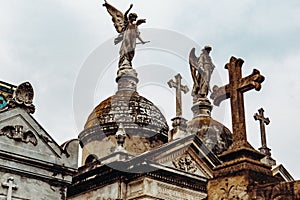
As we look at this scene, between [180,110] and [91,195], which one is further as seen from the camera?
[180,110]

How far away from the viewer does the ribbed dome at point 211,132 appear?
22156 mm

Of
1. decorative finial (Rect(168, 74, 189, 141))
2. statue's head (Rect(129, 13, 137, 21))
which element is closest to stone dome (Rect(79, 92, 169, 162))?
decorative finial (Rect(168, 74, 189, 141))

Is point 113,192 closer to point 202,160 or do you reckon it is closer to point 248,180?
point 202,160

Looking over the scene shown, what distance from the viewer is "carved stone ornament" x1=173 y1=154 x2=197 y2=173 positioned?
17264mm

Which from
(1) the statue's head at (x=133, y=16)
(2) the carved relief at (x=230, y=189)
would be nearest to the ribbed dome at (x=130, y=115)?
(1) the statue's head at (x=133, y=16)

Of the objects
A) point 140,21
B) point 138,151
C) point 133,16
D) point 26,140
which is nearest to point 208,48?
point 140,21

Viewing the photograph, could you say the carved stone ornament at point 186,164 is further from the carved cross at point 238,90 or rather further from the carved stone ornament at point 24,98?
the carved cross at point 238,90

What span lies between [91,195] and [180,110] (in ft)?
17.2

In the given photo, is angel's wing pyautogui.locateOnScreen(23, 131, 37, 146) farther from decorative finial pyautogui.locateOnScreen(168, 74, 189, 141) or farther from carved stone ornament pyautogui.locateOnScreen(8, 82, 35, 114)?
decorative finial pyautogui.locateOnScreen(168, 74, 189, 141)

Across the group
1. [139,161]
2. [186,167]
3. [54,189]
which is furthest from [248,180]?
[186,167]

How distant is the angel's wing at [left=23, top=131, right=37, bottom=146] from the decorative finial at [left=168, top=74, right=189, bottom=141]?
6333 mm

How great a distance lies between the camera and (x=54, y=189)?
1331 centimetres

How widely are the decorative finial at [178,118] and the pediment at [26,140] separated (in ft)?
18.8

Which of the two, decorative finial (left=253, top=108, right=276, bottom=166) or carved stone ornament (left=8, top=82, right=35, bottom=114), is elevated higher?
decorative finial (left=253, top=108, right=276, bottom=166)
